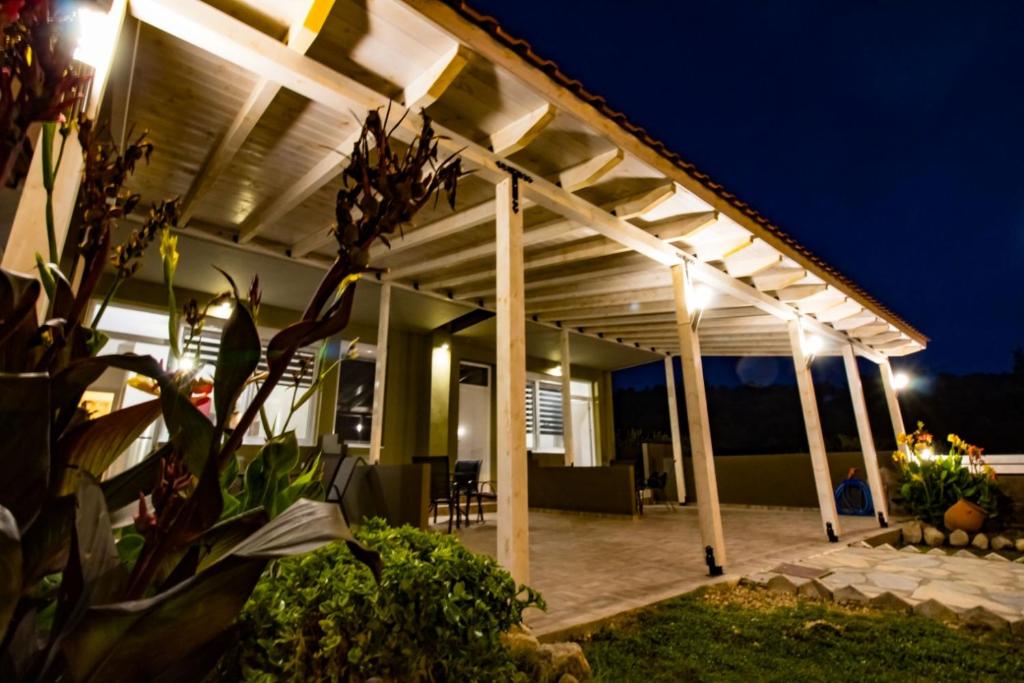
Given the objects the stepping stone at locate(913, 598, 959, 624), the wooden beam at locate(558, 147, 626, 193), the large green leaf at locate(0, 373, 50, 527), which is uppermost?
the wooden beam at locate(558, 147, 626, 193)

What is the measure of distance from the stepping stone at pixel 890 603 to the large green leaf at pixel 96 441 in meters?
4.29

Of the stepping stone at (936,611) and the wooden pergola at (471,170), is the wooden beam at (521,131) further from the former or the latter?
the stepping stone at (936,611)

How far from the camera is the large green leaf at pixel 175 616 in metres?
0.48

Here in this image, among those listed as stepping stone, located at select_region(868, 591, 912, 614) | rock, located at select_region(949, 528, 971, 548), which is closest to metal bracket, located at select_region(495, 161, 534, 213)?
stepping stone, located at select_region(868, 591, 912, 614)

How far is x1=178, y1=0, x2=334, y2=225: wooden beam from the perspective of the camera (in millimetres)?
2309

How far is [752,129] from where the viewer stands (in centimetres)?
4056

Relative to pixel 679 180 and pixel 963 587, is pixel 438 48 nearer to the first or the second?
pixel 679 180

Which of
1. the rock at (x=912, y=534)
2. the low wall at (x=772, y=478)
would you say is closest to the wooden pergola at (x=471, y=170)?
the rock at (x=912, y=534)

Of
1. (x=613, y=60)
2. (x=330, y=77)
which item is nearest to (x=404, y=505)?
(x=330, y=77)

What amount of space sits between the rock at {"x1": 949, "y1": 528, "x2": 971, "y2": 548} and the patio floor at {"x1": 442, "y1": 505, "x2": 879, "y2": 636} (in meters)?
0.78

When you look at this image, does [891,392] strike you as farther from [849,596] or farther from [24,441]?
[24,441]

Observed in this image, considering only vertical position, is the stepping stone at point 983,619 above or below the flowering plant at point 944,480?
below

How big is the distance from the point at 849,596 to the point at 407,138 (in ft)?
14.3

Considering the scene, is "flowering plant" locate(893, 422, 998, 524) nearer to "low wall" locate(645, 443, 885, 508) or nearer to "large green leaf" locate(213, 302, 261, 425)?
"low wall" locate(645, 443, 885, 508)
